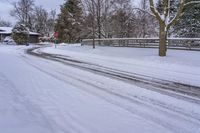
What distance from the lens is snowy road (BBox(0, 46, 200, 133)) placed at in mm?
5484

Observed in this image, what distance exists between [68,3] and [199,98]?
62.8 meters

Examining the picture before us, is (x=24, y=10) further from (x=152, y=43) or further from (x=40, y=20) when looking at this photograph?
(x=152, y=43)

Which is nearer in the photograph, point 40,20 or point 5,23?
point 40,20

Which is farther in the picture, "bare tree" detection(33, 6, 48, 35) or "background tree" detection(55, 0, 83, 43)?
"bare tree" detection(33, 6, 48, 35)

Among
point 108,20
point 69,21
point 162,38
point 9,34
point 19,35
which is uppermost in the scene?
point 69,21

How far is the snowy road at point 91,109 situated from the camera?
548 centimetres

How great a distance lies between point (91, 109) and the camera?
6738 mm

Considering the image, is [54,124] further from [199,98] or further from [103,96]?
[199,98]

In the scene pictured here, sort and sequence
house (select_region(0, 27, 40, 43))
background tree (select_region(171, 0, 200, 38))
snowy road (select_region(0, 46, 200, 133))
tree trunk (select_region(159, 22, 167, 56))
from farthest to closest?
house (select_region(0, 27, 40, 43)) < background tree (select_region(171, 0, 200, 38)) < tree trunk (select_region(159, 22, 167, 56)) < snowy road (select_region(0, 46, 200, 133))

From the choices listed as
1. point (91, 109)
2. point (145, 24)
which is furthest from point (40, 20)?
point (91, 109)

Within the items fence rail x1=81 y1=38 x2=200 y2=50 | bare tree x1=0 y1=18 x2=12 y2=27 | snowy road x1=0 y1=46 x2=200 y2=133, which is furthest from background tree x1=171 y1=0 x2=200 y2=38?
bare tree x1=0 y1=18 x2=12 y2=27

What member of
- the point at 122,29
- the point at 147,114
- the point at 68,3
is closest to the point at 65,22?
the point at 68,3

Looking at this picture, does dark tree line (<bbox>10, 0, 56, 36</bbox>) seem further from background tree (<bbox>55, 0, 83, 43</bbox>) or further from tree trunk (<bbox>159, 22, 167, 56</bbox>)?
tree trunk (<bbox>159, 22, 167, 56</bbox>)

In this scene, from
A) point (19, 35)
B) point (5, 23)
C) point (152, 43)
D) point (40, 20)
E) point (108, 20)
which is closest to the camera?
point (152, 43)
